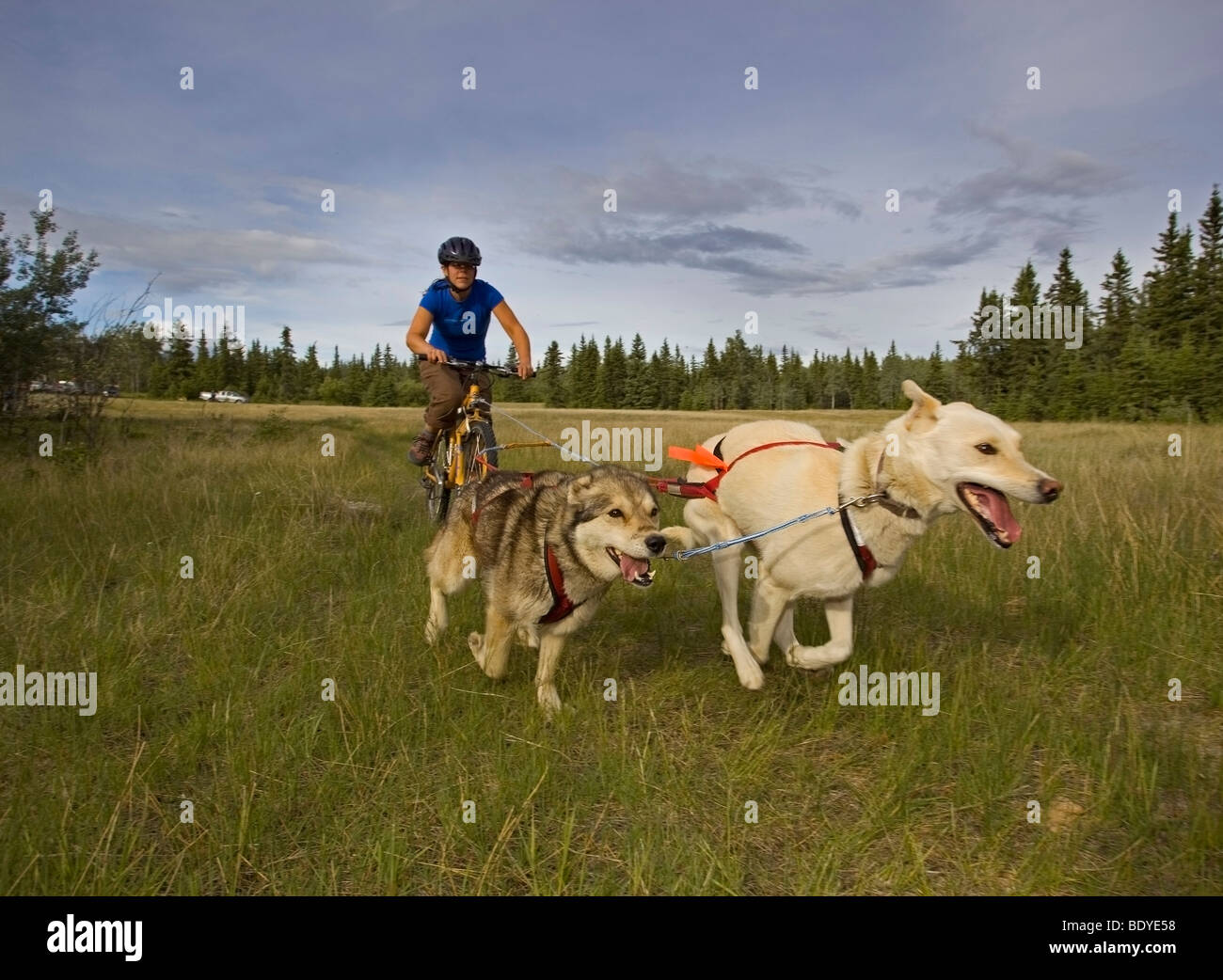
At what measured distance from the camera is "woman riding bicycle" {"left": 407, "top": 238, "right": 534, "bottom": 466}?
6.25 metres

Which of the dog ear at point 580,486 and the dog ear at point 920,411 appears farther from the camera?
the dog ear at point 580,486

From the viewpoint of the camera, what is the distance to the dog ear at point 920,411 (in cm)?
373

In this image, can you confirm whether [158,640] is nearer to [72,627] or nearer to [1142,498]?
[72,627]

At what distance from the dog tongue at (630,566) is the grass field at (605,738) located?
0.85 meters

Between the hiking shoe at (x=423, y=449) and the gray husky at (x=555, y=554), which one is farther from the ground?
the hiking shoe at (x=423, y=449)

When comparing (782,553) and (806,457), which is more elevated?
(806,457)

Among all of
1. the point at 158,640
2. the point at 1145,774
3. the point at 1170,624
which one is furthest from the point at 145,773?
the point at 1170,624

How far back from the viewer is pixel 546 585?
13.1ft

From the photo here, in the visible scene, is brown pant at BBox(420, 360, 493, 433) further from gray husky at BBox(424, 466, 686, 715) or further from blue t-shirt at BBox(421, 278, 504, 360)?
gray husky at BBox(424, 466, 686, 715)

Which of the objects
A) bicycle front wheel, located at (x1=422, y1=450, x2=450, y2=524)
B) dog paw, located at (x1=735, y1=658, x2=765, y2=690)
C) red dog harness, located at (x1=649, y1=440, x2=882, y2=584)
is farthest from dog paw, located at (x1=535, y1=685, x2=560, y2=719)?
bicycle front wheel, located at (x1=422, y1=450, x2=450, y2=524)

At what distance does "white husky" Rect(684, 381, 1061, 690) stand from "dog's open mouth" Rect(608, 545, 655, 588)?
2.86ft

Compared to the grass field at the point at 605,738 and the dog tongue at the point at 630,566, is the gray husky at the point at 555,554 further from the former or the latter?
the grass field at the point at 605,738

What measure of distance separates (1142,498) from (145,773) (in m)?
9.67

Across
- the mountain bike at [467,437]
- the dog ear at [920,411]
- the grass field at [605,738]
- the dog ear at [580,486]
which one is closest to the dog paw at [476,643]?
the grass field at [605,738]
